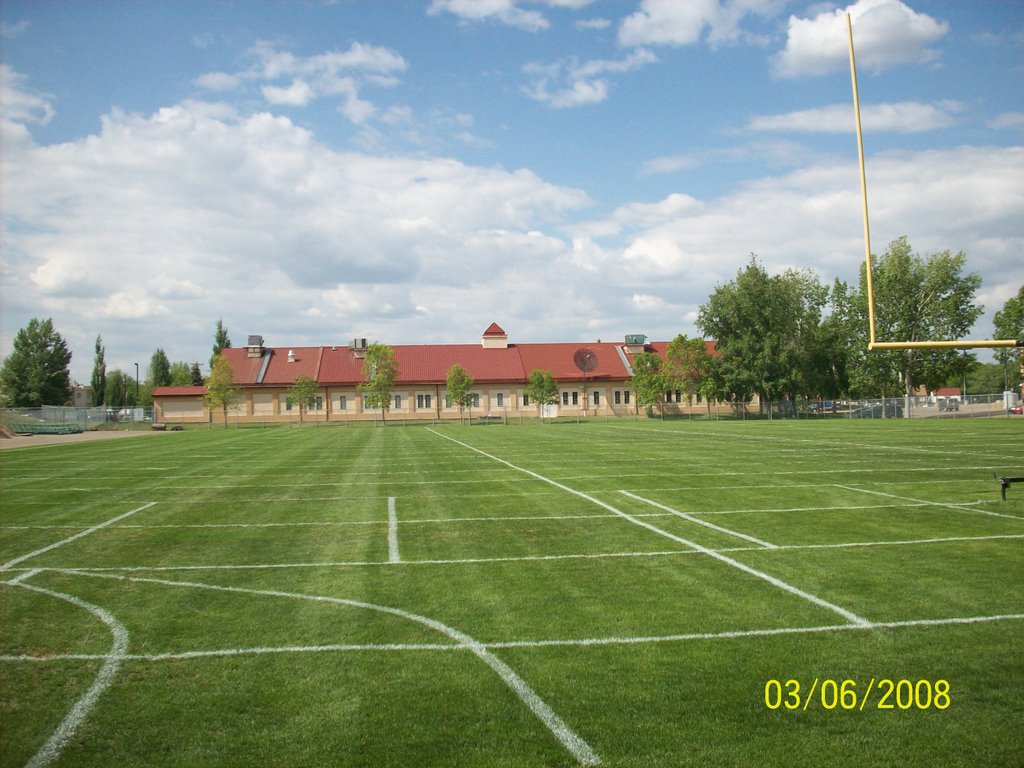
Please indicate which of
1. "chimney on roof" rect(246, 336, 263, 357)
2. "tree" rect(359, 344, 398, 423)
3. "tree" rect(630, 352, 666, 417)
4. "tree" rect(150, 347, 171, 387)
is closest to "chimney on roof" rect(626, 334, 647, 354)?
"tree" rect(630, 352, 666, 417)

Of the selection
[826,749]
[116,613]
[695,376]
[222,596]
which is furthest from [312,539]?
[695,376]

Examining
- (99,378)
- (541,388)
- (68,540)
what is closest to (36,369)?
(99,378)

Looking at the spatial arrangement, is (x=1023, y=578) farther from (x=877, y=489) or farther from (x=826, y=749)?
(x=877, y=489)

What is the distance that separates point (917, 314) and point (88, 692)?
8181cm

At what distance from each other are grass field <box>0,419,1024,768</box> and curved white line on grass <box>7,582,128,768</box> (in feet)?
0.06

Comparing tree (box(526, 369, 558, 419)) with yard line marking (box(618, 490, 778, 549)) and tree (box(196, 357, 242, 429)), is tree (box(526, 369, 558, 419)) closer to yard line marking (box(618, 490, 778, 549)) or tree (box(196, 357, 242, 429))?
tree (box(196, 357, 242, 429))

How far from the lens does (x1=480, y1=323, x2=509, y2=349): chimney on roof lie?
89438 millimetres

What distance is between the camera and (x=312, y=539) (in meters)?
11.4

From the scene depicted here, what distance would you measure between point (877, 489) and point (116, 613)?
1398 cm

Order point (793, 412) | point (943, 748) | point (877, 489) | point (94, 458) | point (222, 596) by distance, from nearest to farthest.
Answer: point (943, 748), point (222, 596), point (877, 489), point (94, 458), point (793, 412)

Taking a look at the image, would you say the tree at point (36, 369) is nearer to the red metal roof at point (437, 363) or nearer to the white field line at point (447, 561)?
the red metal roof at point (437, 363)

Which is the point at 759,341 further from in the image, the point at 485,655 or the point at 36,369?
the point at 36,369

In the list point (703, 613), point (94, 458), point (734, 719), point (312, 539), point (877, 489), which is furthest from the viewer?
point (94, 458)

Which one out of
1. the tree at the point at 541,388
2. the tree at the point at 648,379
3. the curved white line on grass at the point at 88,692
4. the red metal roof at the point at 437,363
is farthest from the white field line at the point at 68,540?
the red metal roof at the point at 437,363
